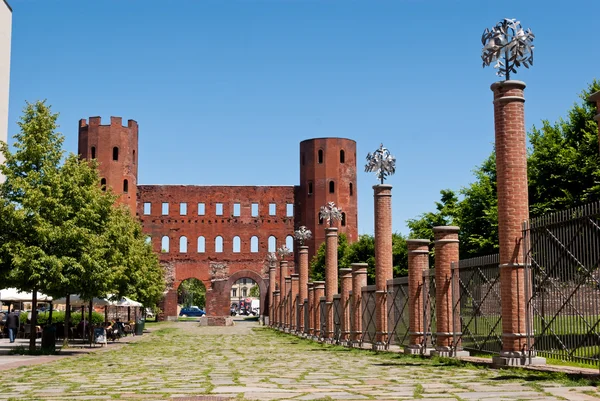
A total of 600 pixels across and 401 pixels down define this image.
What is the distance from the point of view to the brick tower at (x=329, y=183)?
221 feet

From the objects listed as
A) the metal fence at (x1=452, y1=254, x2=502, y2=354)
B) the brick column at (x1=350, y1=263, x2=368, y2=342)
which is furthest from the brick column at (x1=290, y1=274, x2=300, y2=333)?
the metal fence at (x1=452, y1=254, x2=502, y2=354)

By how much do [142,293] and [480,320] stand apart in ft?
79.8

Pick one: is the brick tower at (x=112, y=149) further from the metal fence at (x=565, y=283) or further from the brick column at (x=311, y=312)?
the metal fence at (x=565, y=283)

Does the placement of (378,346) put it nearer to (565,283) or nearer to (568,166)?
(568,166)

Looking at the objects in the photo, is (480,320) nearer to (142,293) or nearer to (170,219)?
(142,293)

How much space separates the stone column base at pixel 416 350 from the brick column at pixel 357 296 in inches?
200

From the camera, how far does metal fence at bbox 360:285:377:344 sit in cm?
2173

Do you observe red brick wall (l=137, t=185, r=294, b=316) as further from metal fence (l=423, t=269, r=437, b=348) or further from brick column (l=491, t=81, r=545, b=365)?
brick column (l=491, t=81, r=545, b=365)

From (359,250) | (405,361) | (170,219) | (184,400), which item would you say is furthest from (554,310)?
(170,219)

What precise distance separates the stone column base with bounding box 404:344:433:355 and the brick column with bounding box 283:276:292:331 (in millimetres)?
22803

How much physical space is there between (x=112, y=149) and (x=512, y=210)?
5489 centimetres

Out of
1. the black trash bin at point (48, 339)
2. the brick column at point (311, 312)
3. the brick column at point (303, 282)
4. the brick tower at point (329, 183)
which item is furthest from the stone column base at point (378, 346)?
the brick tower at point (329, 183)

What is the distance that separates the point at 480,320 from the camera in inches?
580

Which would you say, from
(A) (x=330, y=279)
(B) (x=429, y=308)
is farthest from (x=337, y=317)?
(B) (x=429, y=308)
